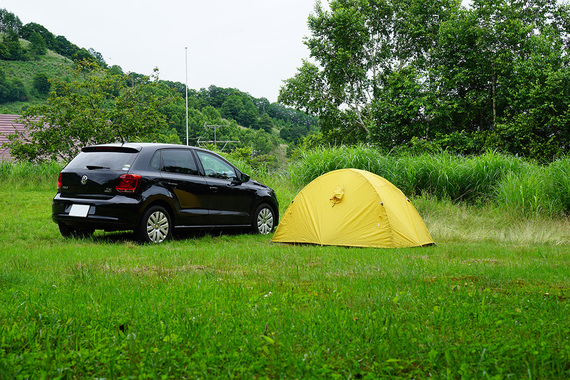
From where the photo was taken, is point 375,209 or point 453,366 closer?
point 453,366

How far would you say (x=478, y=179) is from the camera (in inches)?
619

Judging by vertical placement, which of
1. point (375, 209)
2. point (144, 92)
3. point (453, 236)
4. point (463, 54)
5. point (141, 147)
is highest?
point (463, 54)

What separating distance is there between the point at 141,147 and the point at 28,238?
2.63 m

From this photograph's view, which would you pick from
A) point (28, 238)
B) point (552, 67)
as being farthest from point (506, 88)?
point (28, 238)

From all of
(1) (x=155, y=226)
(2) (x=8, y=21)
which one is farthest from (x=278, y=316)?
(2) (x=8, y=21)

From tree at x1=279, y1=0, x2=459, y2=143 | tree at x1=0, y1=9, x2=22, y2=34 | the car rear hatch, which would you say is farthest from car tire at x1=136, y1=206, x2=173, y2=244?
tree at x1=0, y1=9, x2=22, y2=34

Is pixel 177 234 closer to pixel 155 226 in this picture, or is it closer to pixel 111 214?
pixel 155 226

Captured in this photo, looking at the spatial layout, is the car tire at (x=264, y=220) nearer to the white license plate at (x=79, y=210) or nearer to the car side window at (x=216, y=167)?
the car side window at (x=216, y=167)

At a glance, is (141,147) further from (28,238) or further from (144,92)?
(144,92)

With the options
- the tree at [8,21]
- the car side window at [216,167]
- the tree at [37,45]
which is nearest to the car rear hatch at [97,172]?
the car side window at [216,167]

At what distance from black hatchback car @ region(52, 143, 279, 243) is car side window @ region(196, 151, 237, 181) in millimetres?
20

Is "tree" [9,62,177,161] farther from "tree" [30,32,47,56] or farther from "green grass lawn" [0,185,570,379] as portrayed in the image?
"tree" [30,32,47,56]

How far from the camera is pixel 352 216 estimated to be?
31.1 feet

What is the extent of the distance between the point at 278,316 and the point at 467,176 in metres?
13.3
